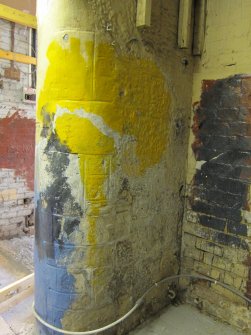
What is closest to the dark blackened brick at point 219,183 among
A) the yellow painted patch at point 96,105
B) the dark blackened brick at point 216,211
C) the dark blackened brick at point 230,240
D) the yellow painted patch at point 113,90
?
the dark blackened brick at point 216,211

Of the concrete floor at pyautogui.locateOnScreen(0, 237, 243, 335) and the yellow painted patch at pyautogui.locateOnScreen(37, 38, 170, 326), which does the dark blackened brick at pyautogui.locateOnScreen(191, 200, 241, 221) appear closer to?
the yellow painted patch at pyautogui.locateOnScreen(37, 38, 170, 326)

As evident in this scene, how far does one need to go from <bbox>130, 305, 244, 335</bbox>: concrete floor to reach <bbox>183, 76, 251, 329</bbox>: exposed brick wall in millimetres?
78

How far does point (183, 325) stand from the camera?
7.33 ft

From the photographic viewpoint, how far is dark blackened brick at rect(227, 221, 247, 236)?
6.99 feet

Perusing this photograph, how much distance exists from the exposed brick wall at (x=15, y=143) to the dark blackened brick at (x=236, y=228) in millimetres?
3044

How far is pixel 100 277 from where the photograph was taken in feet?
6.15

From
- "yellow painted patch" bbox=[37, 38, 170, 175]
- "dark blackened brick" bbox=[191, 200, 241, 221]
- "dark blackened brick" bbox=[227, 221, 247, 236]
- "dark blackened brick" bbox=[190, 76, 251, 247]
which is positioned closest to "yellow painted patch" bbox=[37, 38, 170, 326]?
"yellow painted patch" bbox=[37, 38, 170, 175]

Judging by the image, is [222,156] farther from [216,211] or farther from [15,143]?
[15,143]

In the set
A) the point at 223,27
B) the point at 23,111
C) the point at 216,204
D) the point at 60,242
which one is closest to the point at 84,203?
the point at 60,242

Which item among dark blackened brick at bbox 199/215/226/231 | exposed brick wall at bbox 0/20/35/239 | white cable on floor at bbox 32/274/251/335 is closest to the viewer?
white cable on floor at bbox 32/274/251/335

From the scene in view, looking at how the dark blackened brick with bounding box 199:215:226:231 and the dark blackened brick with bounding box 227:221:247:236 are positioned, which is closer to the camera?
the dark blackened brick with bounding box 227:221:247:236

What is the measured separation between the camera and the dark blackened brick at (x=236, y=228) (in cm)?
213

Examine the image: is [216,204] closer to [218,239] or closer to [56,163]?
[218,239]

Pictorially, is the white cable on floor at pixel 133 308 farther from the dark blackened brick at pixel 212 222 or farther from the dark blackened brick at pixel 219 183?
the dark blackened brick at pixel 219 183
